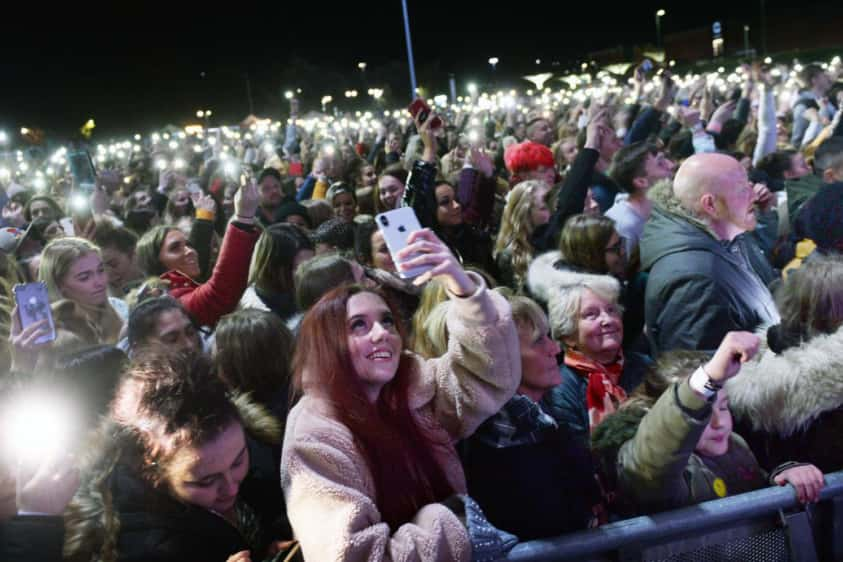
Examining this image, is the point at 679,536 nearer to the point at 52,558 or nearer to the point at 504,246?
the point at 52,558

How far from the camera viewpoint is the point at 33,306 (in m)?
3.62

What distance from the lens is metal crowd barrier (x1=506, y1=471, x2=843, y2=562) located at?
2268mm

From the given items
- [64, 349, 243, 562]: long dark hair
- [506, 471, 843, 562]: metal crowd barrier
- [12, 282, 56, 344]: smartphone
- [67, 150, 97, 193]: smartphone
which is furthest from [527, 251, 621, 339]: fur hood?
[67, 150, 97, 193]: smartphone

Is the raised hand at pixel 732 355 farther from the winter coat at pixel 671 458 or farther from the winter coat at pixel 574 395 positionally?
the winter coat at pixel 574 395

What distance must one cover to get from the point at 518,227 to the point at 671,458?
3.43 metres

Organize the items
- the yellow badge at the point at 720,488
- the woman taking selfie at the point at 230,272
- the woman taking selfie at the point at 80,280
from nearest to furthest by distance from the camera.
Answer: the yellow badge at the point at 720,488 → the woman taking selfie at the point at 80,280 → the woman taking selfie at the point at 230,272

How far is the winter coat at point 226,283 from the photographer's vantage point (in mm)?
5059

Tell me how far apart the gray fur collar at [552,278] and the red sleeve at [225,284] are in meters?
1.79

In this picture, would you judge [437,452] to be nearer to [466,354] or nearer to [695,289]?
[466,354]

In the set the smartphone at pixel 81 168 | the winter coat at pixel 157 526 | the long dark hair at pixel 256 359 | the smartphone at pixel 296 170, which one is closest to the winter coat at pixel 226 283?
the long dark hair at pixel 256 359

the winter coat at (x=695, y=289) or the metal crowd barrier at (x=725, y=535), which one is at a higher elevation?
the winter coat at (x=695, y=289)

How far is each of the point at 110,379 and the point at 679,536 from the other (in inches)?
85.5

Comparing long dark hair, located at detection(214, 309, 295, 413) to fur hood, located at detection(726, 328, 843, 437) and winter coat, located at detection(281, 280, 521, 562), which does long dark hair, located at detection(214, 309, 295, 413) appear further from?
fur hood, located at detection(726, 328, 843, 437)

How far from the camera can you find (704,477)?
2701mm
